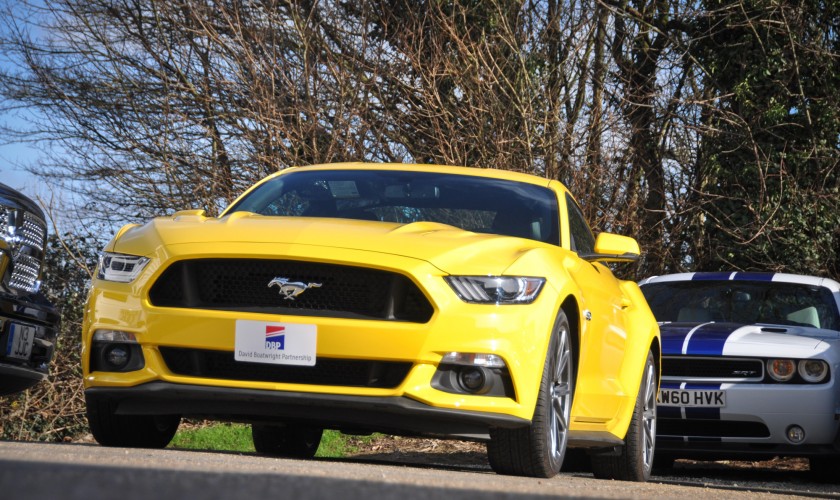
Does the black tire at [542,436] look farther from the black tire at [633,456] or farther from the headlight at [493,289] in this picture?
the black tire at [633,456]

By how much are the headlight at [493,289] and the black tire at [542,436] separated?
0.90 ft

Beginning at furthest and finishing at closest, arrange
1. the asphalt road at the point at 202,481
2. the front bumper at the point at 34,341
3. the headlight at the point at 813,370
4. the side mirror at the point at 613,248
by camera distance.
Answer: the headlight at the point at 813,370 < the front bumper at the point at 34,341 < the side mirror at the point at 613,248 < the asphalt road at the point at 202,481

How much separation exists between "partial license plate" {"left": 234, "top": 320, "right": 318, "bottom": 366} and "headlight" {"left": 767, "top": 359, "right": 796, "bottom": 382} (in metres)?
5.04

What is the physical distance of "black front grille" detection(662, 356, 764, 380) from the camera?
952 cm

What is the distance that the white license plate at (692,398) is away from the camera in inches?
372

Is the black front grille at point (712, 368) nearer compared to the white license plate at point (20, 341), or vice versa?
the white license plate at point (20, 341)

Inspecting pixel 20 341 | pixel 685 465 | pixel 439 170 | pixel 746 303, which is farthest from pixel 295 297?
pixel 685 465

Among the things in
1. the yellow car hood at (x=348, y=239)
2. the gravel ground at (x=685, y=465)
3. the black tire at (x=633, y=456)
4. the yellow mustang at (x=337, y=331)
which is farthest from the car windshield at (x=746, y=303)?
the yellow car hood at (x=348, y=239)

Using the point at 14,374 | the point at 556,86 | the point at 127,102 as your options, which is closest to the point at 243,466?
the point at 14,374

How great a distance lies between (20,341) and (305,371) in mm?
2892

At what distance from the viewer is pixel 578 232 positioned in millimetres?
7535

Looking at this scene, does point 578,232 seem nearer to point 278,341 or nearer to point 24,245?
point 278,341

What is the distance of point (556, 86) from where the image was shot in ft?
53.1

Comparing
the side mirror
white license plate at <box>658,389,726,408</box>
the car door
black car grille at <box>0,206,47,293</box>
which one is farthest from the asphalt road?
white license plate at <box>658,389,726,408</box>
